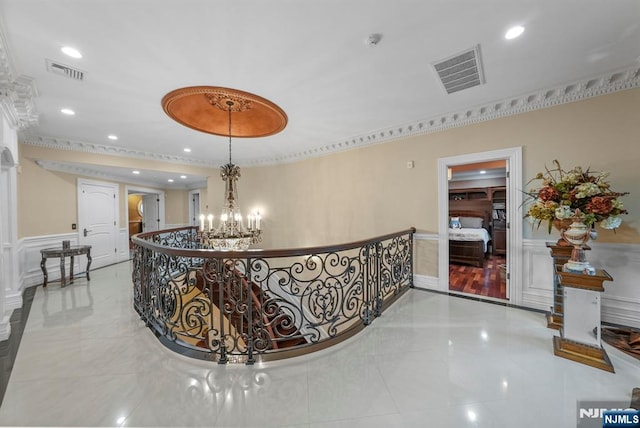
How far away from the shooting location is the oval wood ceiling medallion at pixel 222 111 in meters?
2.86

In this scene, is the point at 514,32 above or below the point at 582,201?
above

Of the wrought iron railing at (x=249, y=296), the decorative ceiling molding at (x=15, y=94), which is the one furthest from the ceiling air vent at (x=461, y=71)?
the decorative ceiling molding at (x=15, y=94)

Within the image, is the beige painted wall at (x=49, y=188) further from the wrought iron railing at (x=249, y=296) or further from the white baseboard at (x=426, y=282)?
the white baseboard at (x=426, y=282)

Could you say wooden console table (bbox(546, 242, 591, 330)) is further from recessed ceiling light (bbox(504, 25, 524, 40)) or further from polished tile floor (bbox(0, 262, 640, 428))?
recessed ceiling light (bbox(504, 25, 524, 40))

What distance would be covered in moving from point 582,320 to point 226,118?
15.9 ft

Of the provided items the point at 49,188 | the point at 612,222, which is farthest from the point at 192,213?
the point at 612,222

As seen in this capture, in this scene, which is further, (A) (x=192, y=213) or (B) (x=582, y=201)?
(A) (x=192, y=213)

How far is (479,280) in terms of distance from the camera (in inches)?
179

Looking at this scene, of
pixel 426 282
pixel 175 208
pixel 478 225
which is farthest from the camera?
pixel 175 208

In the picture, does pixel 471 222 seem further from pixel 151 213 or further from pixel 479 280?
pixel 151 213

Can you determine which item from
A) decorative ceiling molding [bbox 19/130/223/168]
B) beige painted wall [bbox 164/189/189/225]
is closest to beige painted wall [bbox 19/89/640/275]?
decorative ceiling molding [bbox 19/130/223/168]

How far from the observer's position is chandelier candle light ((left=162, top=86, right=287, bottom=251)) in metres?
2.92

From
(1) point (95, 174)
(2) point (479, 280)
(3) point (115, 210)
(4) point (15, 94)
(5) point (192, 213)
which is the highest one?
(4) point (15, 94)

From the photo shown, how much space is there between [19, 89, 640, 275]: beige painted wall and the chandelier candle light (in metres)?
1.86
